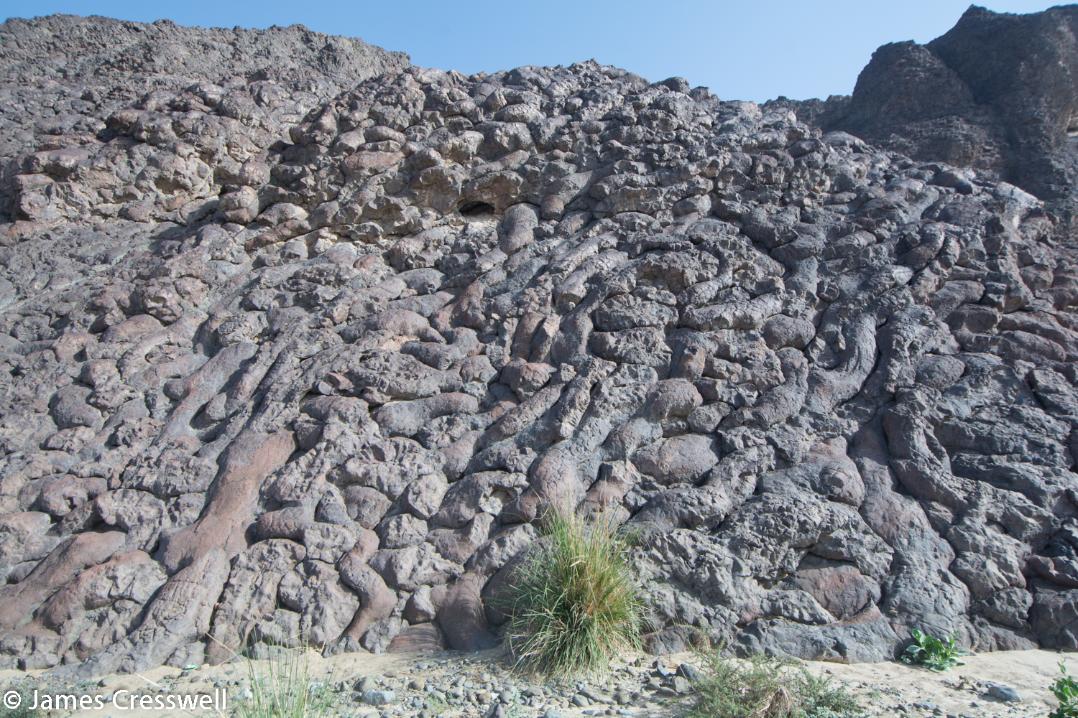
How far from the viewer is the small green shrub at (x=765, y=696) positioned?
110 inches

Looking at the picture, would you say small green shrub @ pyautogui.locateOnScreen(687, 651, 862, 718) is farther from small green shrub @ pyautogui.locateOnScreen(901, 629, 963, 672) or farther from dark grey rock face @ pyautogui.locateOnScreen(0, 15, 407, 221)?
dark grey rock face @ pyautogui.locateOnScreen(0, 15, 407, 221)

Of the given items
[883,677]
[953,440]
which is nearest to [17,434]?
[883,677]

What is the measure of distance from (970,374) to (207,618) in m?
4.35

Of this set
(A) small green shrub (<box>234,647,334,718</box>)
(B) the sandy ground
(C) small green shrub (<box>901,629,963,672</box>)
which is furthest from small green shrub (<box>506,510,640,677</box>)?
(C) small green shrub (<box>901,629,963,672</box>)

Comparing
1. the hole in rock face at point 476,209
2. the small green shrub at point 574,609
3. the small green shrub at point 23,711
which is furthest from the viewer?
the hole in rock face at point 476,209

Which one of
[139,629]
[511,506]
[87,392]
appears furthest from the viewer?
[87,392]

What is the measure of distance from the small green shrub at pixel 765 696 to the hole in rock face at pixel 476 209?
393 cm

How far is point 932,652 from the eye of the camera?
3297 millimetres

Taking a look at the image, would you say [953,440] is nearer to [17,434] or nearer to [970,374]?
[970,374]

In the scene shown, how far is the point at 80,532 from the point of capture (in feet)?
12.9

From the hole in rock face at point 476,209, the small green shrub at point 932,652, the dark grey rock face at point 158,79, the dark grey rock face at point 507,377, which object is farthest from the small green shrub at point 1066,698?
the dark grey rock face at point 158,79
